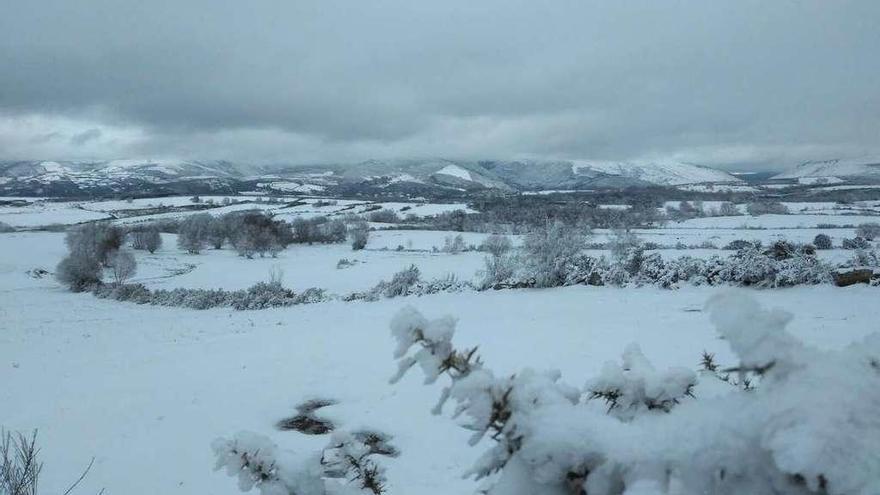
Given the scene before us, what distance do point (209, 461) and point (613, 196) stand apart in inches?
6150

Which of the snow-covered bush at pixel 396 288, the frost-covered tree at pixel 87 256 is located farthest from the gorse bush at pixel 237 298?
the frost-covered tree at pixel 87 256

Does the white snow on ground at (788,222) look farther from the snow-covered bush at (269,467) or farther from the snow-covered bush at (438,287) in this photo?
the snow-covered bush at (269,467)

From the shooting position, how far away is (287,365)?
12133 millimetres

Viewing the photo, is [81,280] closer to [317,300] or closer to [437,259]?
[317,300]

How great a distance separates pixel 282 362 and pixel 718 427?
12428mm

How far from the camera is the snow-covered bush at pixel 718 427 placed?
0.95m

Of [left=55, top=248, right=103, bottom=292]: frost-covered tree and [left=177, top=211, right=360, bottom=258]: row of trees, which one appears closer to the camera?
[left=55, top=248, right=103, bottom=292]: frost-covered tree

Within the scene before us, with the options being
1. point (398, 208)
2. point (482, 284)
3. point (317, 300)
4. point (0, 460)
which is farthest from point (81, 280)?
point (398, 208)

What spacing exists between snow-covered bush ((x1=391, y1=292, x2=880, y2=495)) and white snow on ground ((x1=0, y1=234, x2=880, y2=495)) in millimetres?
3537

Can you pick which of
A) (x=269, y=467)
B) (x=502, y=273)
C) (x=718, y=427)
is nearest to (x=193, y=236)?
(x=502, y=273)

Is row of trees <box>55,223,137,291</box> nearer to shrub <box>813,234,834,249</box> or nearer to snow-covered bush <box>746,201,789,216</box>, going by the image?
shrub <box>813,234,834,249</box>

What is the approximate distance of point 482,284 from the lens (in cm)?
2280

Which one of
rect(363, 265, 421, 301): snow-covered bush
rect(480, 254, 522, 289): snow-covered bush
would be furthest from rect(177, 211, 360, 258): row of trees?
rect(480, 254, 522, 289): snow-covered bush

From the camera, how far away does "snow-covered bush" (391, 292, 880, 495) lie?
954mm
